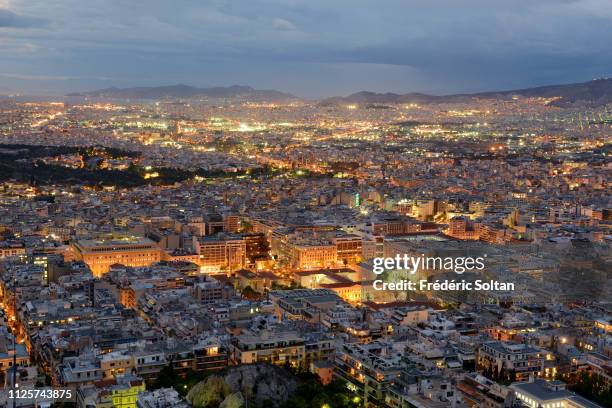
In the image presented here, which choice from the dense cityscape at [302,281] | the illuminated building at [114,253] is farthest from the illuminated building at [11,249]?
the illuminated building at [114,253]

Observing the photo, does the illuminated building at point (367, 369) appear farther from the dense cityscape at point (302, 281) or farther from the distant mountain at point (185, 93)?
the distant mountain at point (185, 93)

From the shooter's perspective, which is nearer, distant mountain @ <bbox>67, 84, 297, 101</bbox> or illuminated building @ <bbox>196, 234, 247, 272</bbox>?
illuminated building @ <bbox>196, 234, 247, 272</bbox>

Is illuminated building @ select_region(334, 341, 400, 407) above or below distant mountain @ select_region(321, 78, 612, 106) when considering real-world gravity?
below

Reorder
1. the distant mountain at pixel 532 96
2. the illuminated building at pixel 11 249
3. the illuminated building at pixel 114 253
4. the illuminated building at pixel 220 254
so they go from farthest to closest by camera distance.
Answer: the distant mountain at pixel 532 96, the illuminated building at pixel 220 254, the illuminated building at pixel 114 253, the illuminated building at pixel 11 249

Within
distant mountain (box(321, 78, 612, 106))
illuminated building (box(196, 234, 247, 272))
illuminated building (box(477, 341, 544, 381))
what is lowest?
illuminated building (box(196, 234, 247, 272))

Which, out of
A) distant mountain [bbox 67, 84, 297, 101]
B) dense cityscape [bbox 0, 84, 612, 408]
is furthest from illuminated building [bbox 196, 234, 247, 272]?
distant mountain [bbox 67, 84, 297, 101]

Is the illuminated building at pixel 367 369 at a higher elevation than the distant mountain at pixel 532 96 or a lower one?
lower

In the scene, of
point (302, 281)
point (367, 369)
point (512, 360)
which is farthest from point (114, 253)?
point (512, 360)

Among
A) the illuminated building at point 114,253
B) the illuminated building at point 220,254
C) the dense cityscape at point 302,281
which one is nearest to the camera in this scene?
the dense cityscape at point 302,281

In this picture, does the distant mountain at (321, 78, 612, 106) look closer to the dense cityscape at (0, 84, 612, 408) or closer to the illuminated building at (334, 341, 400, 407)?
the dense cityscape at (0, 84, 612, 408)
